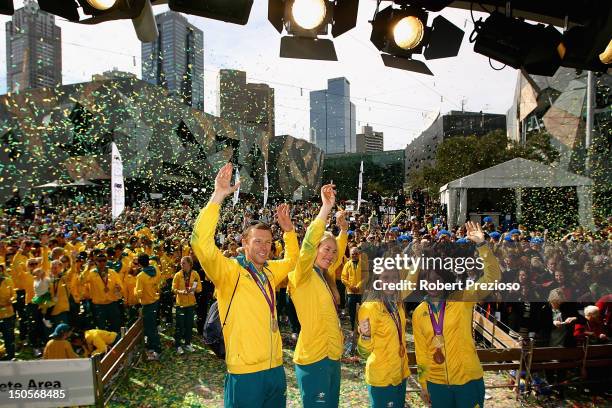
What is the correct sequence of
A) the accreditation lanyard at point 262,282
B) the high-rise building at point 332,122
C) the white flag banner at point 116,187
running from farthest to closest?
Answer: 1. the high-rise building at point 332,122
2. the white flag banner at point 116,187
3. the accreditation lanyard at point 262,282

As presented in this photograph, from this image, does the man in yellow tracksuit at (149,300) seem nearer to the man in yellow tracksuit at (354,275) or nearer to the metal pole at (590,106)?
the man in yellow tracksuit at (354,275)

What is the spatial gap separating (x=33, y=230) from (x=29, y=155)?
1082 inches

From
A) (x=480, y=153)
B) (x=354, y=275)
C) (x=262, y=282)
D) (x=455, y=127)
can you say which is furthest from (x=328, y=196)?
(x=455, y=127)

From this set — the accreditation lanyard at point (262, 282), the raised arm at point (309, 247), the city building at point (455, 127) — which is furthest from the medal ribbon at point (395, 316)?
the city building at point (455, 127)

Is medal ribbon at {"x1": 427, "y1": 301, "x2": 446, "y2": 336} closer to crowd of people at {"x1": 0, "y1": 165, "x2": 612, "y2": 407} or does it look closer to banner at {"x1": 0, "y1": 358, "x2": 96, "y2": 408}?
crowd of people at {"x1": 0, "y1": 165, "x2": 612, "y2": 407}

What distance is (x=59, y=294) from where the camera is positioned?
24.8ft

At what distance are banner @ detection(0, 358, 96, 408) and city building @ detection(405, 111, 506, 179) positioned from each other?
81.8m

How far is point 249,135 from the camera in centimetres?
5781

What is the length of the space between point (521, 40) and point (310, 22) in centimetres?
230

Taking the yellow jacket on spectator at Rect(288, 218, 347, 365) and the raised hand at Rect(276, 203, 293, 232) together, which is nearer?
the yellow jacket on spectator at Rect(288, 218, 347, 365)

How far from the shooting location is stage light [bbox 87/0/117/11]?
3740 mm

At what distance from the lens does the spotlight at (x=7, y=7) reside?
149 inches

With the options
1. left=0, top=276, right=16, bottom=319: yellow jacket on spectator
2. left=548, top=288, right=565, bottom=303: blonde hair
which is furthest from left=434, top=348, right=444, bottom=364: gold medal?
left=0, top=276, right=16, bottom=319: yellow jacket on spectator

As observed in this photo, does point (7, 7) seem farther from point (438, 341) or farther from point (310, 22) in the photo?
point (438, 341)
